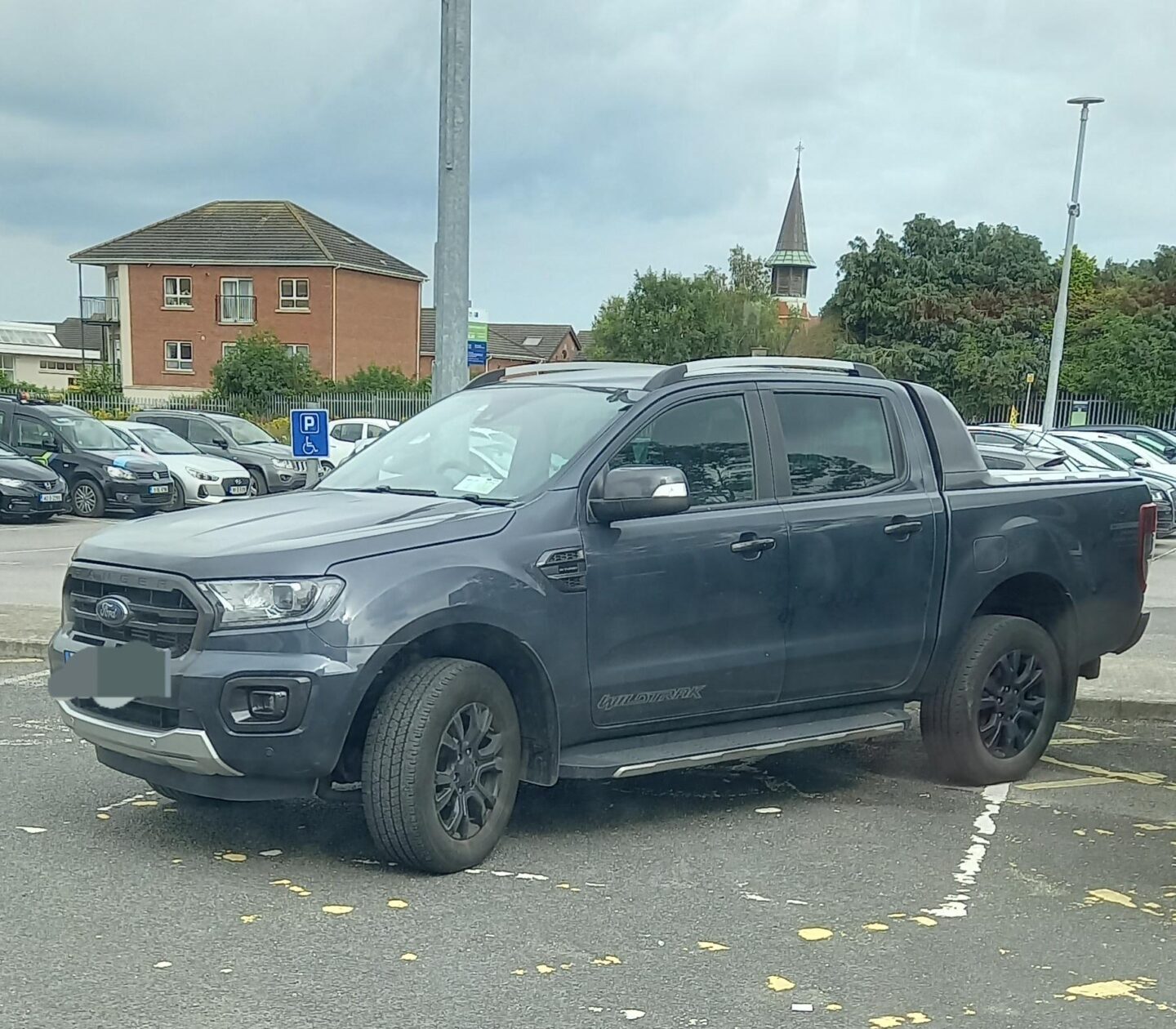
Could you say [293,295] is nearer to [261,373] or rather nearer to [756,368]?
[261,373]

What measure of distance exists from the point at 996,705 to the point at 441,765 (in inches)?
111

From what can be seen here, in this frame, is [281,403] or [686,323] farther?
[686,323]

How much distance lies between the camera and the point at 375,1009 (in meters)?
3.90

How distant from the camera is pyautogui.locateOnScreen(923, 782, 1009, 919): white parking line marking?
4.91 meters

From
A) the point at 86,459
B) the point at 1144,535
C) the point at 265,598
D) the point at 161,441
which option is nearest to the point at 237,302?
the point at 161,441

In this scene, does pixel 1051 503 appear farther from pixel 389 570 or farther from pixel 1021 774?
pixel 389 570

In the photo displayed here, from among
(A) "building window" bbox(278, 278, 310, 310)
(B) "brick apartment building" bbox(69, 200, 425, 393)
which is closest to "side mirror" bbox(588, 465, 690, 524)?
(B) "brick apartment building" bbox(69, 200, 425, 393)

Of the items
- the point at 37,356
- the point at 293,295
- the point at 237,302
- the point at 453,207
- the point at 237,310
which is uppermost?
the point at 453,207

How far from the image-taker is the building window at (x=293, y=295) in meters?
54.7

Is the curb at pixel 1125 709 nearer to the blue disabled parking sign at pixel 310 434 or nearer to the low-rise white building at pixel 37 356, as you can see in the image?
the blue disabled parking sign at pixel 310 434

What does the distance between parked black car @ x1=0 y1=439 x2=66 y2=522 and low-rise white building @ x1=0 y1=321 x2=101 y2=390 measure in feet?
241

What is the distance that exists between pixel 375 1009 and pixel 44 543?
1492cm

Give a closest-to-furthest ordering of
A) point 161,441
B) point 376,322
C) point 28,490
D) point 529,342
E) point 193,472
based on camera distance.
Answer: point 28,490
point 193,472
point 161,441
point 376,322
point 529,342

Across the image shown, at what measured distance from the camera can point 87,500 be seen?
21.8 m
